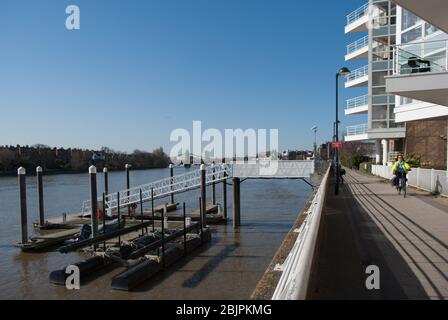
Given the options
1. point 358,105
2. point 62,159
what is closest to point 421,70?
point 358,105

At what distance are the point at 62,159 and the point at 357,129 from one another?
78.8 m

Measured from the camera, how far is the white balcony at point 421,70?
12.0 meters

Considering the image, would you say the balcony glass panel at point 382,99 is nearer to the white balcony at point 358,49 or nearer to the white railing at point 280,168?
the white balcony at point 358,49

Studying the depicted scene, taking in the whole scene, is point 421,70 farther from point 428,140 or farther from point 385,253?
point 428,140

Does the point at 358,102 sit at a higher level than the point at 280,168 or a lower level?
higher

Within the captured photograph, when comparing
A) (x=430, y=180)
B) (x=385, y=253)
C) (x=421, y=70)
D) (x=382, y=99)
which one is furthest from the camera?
(x=382, y=99)

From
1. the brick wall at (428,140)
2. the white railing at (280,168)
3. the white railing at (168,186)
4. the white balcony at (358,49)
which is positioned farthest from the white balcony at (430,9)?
the white balcony at (358,49)

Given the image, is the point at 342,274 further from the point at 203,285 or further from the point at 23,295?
the point at 23,295

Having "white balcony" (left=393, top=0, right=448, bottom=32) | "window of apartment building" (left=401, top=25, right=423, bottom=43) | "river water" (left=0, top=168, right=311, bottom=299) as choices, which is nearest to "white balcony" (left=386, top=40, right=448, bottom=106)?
"white balcony" (left=393, top=0, right=448, bottom=32)

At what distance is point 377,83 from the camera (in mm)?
41000

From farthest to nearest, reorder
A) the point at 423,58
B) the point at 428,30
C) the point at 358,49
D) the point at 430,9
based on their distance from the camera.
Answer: the point at 358,49, the point at 428,30, the point at 423,58, the point at 430,9

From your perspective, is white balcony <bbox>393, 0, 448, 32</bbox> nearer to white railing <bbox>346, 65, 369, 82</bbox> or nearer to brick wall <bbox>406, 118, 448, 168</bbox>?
brick wall <bbox>406, 118, 448, 168</bbox>

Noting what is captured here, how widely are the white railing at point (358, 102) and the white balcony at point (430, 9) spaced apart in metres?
34.6
